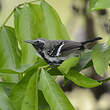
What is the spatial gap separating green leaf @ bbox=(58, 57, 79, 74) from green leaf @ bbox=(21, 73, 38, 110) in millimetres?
135

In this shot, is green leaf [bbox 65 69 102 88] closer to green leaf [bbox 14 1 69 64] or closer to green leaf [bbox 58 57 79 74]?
green leaf [bbox 58 57 79 74]

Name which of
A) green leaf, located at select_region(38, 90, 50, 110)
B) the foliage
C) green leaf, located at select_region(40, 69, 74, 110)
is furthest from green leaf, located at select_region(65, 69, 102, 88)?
green leaf, located at select_region(38, 90, 50, 110)

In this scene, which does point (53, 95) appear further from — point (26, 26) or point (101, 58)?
point (26, 26)

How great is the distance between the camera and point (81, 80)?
72.4 inches

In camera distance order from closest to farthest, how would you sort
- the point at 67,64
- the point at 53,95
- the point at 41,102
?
the point at 53,95 < the point at 67,64 < the point at 41,102

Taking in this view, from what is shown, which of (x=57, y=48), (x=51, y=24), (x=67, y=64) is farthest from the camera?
(x=57, y=48)

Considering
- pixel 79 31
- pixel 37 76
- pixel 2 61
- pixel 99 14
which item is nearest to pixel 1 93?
pixel 37 76

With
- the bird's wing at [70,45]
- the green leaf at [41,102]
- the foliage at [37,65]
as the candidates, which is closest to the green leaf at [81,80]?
the foliage at [37,65]

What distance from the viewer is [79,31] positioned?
561 cm

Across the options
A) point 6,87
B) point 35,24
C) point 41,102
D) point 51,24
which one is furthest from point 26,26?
point 41,102

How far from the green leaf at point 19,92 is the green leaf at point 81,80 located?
208mm

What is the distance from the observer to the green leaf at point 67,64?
6.09 feet

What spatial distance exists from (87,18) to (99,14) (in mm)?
202

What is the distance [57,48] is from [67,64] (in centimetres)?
66
